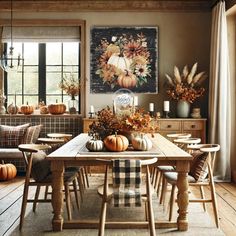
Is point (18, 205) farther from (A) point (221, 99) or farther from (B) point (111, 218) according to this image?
(A) point (221, 99)

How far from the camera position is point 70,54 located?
7.49 metres

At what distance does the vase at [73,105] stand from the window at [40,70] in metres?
0.31

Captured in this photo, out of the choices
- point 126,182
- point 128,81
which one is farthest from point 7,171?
point 126,182

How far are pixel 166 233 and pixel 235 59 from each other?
3658 mm

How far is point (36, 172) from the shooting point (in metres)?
4.14

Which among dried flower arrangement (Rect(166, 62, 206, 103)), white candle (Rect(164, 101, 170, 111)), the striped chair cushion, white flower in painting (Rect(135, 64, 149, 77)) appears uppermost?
white flower in painting (Rect(135, 64, 149, 77))

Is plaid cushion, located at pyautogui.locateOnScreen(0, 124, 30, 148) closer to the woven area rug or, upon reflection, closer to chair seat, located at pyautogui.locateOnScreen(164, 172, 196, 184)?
the woven area rug

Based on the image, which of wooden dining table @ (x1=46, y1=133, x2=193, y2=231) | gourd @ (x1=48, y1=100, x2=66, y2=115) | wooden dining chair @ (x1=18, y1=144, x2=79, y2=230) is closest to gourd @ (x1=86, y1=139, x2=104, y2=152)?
wooden dining table @ (x1=46, y1=133, x2=193, y2=231)

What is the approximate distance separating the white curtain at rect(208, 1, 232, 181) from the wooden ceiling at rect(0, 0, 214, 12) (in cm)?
76

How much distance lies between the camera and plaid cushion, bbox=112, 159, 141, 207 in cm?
340

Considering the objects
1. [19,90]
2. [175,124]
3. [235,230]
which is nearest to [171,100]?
[175,124]

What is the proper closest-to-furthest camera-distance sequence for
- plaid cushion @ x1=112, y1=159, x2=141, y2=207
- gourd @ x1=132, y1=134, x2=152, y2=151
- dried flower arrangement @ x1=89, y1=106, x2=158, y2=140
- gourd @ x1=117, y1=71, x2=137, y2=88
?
1. plaid cushion @ x1=112, y1=159, x2=141, y2=207
2. gourd @ x1=132, y1=134, x2=152, y2=151
3. dried flower arrangement @ x1=89, y1=106, x2=158, y2=140
4. gourd @ x1=117, y1=71, x2=137, y2=88

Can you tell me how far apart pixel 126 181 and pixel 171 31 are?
4380 mm

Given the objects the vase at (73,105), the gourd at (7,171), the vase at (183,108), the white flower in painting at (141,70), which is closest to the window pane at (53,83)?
the vase at (73,105)
